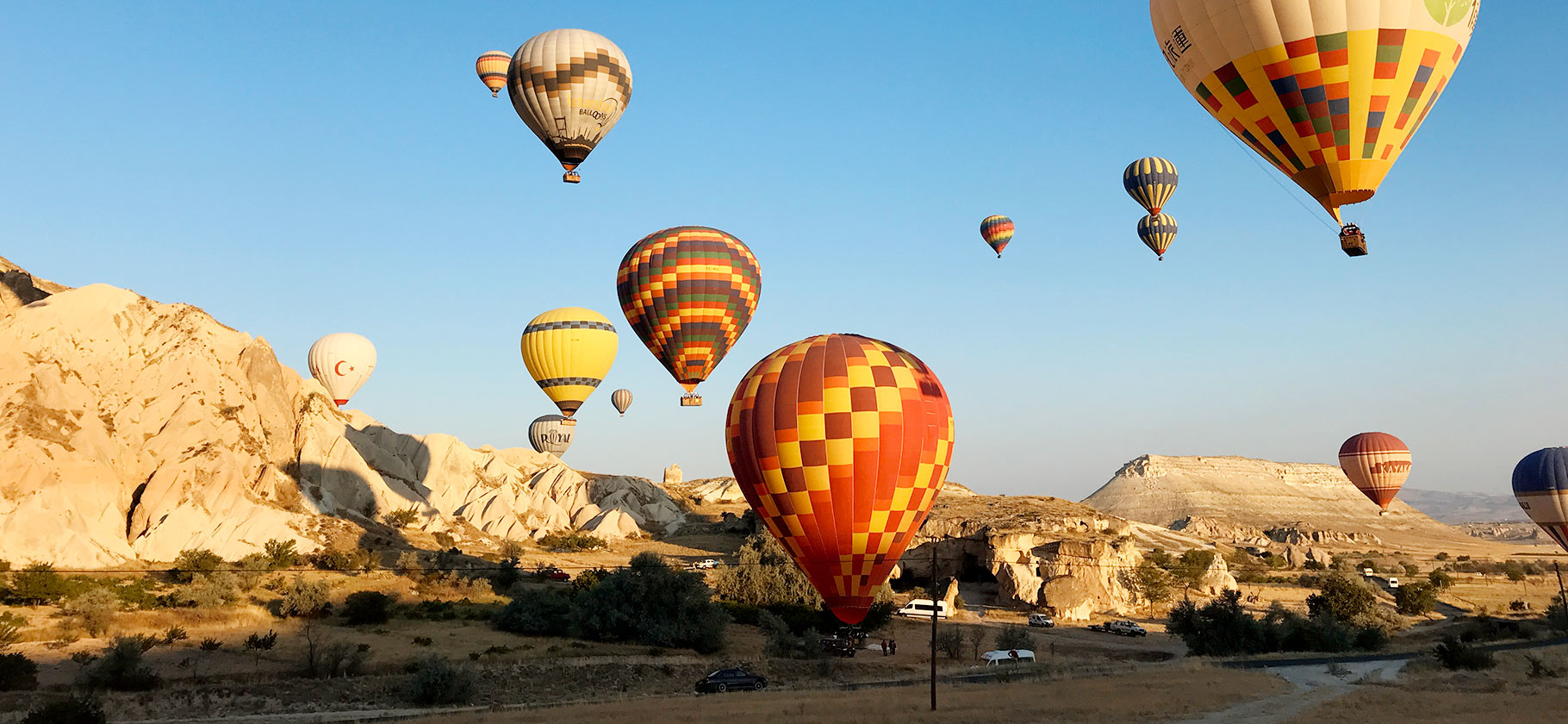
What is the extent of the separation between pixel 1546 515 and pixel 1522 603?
965 centimetres

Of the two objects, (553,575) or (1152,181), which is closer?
(553,575)

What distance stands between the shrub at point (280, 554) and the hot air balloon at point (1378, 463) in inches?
3257

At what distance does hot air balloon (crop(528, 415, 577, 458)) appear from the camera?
12700cm

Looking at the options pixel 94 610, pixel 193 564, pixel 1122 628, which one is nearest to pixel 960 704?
pixel 1122 628

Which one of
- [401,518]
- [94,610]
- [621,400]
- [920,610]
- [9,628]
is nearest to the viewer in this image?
[9,628]

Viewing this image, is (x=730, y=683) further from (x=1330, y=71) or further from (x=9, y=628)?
(x=9, y=628)

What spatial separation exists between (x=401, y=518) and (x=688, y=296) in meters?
34.4

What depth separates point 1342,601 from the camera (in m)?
61.2

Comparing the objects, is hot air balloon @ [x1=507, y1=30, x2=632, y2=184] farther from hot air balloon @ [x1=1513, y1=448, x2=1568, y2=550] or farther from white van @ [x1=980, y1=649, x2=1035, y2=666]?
hot air balloon @ [x1=1513, y1=448, x2=1568, y2=550]

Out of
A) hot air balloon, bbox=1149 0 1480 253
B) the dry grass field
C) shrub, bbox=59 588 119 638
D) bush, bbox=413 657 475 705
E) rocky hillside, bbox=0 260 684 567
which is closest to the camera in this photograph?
hot air balloon, bbox=1149 0 1480 253

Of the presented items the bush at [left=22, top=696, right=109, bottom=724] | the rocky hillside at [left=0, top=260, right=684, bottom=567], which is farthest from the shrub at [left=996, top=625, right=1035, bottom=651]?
the rocky hillside at [left=0, top=260, right=684, bottom=567]

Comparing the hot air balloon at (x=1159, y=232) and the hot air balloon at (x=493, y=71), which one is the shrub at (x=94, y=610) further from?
the hot air balloon at (x=1159, y=232)

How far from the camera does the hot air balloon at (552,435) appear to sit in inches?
5000

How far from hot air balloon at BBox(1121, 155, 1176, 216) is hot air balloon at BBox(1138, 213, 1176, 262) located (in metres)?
3.14
